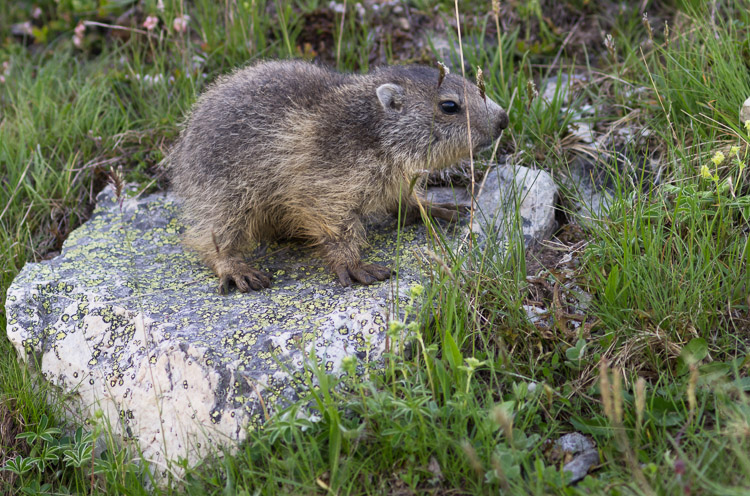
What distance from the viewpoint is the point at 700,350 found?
3.80 metres

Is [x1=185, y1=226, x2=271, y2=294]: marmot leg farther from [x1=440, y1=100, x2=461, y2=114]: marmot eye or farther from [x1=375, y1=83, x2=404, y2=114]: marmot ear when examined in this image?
[x1=440, y1=100, x2=461, y2=114]: marmot eye

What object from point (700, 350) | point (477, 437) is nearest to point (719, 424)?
point (700, 350)

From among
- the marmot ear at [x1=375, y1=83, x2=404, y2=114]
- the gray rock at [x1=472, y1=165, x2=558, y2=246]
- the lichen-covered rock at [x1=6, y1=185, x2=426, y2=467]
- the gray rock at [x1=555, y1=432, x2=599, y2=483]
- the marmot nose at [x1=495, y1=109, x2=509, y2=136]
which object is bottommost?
the gray rock at [x1=555, y1=432, x2=599, y2=483]

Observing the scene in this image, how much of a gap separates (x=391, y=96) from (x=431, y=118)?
35 cm

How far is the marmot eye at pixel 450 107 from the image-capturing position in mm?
5355

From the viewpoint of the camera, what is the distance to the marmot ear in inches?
208

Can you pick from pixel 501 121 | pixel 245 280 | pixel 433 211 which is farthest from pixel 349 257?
pixel 501 121

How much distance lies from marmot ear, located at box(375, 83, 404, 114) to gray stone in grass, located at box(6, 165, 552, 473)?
0.97m

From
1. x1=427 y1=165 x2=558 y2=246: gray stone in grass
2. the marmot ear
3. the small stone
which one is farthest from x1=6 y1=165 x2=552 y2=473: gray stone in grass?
the small stone

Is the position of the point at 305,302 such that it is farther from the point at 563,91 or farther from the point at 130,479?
the point at 563,91

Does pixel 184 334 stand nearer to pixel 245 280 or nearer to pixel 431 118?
pixel 245 280

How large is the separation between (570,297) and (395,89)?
2.07 metres

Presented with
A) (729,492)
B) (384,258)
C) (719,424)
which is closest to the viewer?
(729,492)

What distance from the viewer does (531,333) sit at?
4.10 m
